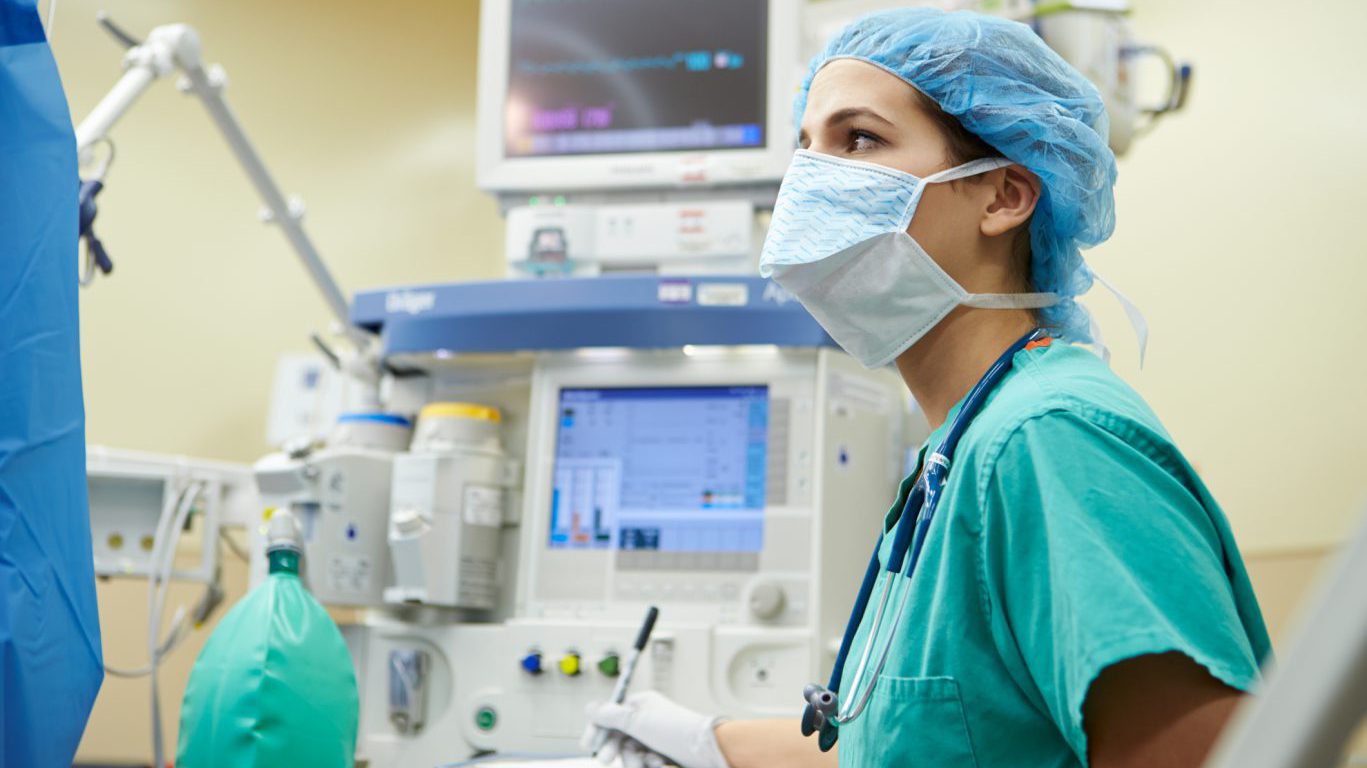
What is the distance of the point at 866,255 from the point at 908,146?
0.11 m

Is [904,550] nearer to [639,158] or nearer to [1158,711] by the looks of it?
[1158,711]

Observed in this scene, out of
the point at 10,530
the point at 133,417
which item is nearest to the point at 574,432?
the point at 10,530

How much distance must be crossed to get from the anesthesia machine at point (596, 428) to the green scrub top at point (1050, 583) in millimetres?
1087

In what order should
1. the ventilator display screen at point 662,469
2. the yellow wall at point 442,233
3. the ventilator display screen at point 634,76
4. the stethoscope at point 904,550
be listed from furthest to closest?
the yellow wall at point 442,233, the ventilator display screen at point 634,76, the ventilator display screen at point 662,469, the stethoscope at point 904,550

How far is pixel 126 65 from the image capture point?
7.42 ft

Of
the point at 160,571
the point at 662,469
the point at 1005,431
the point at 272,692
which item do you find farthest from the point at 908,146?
the point at 160,571

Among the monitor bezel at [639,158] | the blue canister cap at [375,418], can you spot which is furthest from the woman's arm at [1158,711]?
the blue canister cap at [375,418]

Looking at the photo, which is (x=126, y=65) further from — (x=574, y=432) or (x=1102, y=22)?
(x=1102, y=22)

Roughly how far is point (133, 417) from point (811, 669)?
2.52 metres

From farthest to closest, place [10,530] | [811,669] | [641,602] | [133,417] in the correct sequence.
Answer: [133,417], [641,602], [811,669], [10,530]

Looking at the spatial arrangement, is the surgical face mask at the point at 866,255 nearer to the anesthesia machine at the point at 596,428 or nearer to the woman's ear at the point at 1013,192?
the woman's ear at the point at 1013,192

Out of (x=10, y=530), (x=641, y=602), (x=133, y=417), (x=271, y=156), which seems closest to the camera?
(x=10, y=530)

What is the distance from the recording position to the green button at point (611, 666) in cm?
208

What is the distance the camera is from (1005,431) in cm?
96
